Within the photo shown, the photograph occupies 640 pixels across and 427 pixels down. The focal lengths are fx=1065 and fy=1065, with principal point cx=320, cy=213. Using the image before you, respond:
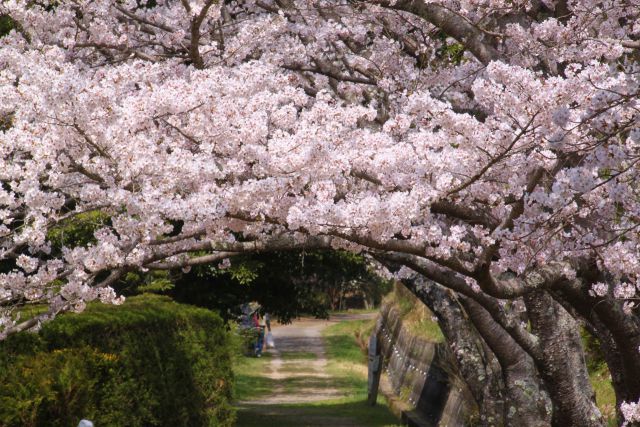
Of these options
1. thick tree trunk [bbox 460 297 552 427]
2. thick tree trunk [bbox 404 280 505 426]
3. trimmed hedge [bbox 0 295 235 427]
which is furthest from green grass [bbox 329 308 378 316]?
thick tree trunk [bbox 460 297 552 427]

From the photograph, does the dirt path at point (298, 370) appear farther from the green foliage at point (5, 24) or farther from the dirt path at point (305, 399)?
the green foliage at point (5, 24)

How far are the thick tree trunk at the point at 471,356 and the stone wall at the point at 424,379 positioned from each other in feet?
14.4

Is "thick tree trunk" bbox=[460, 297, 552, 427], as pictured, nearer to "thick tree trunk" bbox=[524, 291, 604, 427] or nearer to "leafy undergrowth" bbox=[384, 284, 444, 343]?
"thick tree trunk" bbox=[524, 291, 604, 427]

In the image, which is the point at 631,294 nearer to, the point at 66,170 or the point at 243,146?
the point at 243,146

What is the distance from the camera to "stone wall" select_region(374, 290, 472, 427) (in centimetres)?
1802

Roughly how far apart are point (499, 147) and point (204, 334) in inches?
326

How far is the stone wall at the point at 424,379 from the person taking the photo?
1802 centimetres

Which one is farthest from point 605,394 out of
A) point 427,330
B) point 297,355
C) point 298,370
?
point 297,355

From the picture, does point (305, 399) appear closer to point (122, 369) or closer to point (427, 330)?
point (427, 330)

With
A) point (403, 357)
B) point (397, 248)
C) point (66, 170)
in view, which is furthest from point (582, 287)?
point (403, 357)

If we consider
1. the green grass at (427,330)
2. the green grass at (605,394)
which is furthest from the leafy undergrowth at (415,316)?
the green grass at (605,394)

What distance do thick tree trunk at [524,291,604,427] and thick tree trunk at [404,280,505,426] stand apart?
8.13 ft

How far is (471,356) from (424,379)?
10.1 m

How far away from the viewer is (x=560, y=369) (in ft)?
29.9
